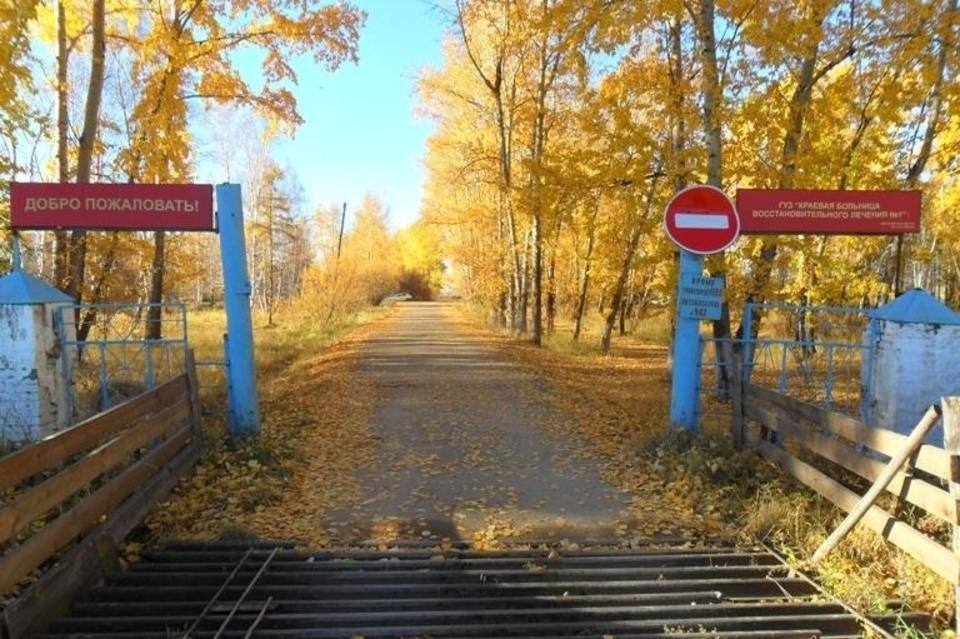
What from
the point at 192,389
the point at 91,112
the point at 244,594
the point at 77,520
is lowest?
the point at 244,594

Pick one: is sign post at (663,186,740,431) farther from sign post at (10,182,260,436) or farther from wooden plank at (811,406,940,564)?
sign post at (10,182,260,436)

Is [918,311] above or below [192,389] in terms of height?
above

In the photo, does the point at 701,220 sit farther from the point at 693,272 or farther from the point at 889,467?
the point at 889,467

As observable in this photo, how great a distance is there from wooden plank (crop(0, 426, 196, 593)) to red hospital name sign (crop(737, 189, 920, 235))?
6.75 m

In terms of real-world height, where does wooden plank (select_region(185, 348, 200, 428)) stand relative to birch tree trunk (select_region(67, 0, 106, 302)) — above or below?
below

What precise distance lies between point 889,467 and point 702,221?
3.87m

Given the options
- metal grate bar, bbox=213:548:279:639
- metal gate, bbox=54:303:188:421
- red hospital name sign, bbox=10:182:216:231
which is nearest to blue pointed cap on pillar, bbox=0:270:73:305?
metal gate, bbox=54:303:188:421

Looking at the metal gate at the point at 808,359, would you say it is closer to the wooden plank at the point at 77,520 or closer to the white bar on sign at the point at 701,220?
the white bar on sign at the point at 701,220

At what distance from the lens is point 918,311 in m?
6.39

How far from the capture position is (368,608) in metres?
4.16

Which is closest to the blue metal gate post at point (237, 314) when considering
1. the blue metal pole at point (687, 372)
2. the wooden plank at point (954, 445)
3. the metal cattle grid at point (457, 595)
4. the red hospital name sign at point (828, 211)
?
the metal cattle grid at point (457, 595)

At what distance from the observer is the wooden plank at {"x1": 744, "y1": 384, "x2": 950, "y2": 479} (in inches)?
156

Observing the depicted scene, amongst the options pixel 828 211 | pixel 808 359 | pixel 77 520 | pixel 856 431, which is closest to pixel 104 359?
pixel 77 520

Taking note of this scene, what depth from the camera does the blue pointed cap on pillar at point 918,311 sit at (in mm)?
6320
